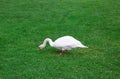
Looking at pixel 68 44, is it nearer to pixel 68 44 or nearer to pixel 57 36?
pixel 68 44

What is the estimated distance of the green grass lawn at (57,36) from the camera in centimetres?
1009

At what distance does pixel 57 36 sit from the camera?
14406mm

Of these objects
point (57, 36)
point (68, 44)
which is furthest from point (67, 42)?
point (57, 36)

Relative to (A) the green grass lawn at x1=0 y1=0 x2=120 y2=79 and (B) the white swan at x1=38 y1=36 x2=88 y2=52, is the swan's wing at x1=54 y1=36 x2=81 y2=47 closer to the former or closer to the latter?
(B) the white swan at x1=38 y1=36 x2=88 y2=52

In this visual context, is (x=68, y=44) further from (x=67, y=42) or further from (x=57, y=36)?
(x=57, y=36)

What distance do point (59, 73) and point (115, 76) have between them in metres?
1.41

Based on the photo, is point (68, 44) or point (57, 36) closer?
point (68, 44)

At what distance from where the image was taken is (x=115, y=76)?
9656 mm

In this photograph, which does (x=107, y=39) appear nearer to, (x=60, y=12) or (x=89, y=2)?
(x=60, y=12)

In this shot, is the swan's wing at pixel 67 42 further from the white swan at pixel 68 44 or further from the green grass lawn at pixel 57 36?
the green grass lawn at pixel 57 36

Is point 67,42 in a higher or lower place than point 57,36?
lower

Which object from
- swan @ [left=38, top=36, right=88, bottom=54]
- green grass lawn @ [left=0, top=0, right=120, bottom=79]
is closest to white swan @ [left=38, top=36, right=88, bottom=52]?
swan @ [left=38, top=36, right=88, bottom=54]

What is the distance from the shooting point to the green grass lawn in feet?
33.1

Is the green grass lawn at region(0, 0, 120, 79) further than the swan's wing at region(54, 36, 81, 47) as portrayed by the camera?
No
